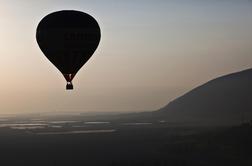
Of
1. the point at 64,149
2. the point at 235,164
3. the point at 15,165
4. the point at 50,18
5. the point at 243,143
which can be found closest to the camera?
the point at 50,18

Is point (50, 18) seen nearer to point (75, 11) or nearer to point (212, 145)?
point (75, 11)

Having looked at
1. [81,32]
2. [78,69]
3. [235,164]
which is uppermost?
[81,32]

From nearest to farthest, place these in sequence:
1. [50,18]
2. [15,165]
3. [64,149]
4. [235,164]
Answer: [50,18]
[235,164]
[15,165]
[64,149]

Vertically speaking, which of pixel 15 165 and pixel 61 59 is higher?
pixel 61 59

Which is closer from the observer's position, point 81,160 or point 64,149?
point 81,160

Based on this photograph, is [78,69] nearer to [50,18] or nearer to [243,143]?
[50,18]

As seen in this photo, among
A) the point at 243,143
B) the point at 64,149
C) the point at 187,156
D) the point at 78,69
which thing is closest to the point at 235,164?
the point at 187,156

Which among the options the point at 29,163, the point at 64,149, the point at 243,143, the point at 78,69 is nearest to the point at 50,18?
the point at 78,69
